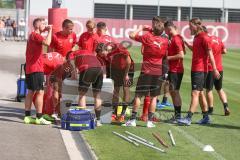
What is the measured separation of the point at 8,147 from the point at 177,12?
42.4m

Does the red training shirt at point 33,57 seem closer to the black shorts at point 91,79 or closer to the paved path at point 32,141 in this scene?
the black shorts at point 91,79

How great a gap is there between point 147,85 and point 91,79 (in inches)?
39.1

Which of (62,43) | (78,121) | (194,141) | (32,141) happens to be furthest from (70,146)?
(62,43)

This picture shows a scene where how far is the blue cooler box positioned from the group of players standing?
497 mm

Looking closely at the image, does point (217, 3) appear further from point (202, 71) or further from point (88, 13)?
point (202, 71)

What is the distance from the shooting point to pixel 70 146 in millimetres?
9617

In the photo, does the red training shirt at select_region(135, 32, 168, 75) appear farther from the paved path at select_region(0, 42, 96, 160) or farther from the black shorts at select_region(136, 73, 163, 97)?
the paved path at select_region(0, 42, 96, 160)

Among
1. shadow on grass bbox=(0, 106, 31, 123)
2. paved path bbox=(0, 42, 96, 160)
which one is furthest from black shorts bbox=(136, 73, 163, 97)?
shadow on grass bbox=(0, 106, 31, 123)

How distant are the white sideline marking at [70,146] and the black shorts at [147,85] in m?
1.58

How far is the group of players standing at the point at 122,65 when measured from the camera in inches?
444

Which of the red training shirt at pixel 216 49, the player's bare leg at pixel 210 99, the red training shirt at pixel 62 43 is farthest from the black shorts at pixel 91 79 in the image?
the player's bare leg at pixel 210 99

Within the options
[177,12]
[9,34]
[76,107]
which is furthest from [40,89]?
[177,12]

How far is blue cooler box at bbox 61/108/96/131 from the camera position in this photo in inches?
→ 430

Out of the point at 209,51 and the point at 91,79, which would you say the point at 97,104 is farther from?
the point at 209,51
